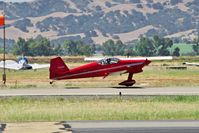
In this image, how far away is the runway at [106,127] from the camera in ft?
98.5

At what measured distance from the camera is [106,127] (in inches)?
1230

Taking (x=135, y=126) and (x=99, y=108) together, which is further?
(x=99, y=108)

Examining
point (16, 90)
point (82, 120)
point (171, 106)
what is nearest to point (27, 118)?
point (82, 120)

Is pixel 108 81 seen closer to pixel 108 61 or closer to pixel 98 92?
pixel 108 61

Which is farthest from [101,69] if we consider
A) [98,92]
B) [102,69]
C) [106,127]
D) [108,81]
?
[106,127]

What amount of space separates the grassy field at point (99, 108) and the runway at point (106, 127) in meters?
2.79

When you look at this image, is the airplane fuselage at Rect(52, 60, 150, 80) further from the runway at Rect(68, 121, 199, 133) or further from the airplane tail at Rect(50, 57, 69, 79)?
the runway at Rect(68, 121, 199, 133)

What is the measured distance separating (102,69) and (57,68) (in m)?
4.21

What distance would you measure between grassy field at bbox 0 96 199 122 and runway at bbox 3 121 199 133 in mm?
2789

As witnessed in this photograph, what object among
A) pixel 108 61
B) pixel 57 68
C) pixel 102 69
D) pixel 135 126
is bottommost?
pixel 135 126

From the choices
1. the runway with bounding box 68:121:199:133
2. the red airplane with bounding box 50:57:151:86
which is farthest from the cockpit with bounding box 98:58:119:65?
the runway with bounding box 68:121:199:133

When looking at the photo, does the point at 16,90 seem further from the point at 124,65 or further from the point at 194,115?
the point at 194,115

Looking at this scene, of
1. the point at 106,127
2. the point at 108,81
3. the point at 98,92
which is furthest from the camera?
the point at 108,81

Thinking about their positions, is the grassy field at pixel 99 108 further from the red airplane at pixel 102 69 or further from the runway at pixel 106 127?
the red airplane at pixel 102 69
